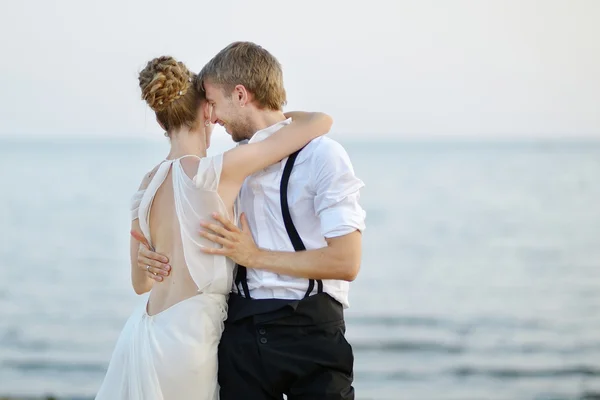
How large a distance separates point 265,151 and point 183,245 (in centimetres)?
37

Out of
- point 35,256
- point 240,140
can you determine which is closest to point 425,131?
point 35,256

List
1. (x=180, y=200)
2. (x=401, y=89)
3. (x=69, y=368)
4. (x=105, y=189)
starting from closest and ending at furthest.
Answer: (x=180, y=200), (x=69, y=368), (x=105, y=189), (x=401, y=89)

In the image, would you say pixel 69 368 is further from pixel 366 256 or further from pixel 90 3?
pixel 90 3

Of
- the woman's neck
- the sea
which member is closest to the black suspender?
the woman's neck

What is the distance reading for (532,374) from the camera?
7.90 meters

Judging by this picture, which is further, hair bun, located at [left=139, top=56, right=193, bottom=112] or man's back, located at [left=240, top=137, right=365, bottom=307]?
hair bun, located at [left=139, top=56, right=193, bottom=112]

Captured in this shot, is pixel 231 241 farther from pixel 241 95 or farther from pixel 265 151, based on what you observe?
pixel 241 95

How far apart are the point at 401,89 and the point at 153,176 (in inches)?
673

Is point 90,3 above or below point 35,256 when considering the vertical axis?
above

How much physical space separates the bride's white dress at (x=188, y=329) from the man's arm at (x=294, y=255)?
0.06m

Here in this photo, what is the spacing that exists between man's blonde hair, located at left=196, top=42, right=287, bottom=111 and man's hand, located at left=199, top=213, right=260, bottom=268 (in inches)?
15.2

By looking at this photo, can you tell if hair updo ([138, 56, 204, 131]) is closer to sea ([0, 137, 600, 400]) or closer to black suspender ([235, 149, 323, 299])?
black suspender ([235, 149, 323, 299])

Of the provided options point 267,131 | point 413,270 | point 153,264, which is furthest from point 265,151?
point 413,270

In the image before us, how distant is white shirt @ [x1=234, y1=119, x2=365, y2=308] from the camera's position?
243 cm
